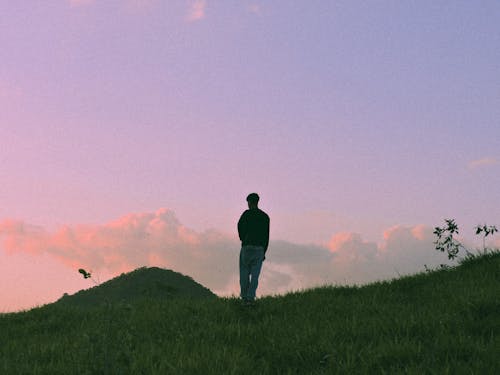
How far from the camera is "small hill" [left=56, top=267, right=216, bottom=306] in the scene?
21656 millimetres

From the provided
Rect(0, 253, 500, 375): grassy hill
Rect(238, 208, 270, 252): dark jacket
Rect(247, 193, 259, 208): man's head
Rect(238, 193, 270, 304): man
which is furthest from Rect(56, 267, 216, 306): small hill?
Rect(247, 193, 259, 208): man's head

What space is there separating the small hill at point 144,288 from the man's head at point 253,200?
756 centimetres

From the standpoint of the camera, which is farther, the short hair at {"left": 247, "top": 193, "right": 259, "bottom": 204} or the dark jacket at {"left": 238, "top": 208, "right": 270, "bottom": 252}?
the short hair at {"left": 247, "top": 193, "right": 259, "bottom": 204}

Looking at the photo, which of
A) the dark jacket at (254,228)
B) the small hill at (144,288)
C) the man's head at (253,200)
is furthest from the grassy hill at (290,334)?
the small hill at (144,288)

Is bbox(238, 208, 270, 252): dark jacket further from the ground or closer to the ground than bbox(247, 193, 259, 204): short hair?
closer to the ground

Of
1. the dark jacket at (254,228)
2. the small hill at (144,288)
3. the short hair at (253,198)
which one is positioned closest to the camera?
the dark jacket at (254,228)

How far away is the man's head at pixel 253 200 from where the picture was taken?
47.6 ft

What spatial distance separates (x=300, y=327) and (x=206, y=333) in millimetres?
1603

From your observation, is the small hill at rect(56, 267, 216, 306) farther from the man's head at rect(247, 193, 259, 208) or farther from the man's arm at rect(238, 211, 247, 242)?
the man's head at rect(247, 193, 259, 208)

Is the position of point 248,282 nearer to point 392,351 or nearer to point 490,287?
point 490,287

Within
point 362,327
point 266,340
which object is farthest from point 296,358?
point 362,327

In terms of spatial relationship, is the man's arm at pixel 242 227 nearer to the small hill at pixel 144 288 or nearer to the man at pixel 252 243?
the man at pixel 252 243

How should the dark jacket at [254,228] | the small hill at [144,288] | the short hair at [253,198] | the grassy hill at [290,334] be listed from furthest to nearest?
the small hill at [144,288], the short hair at [253,198], the dark jacket at [254,228], the grassy hill at [290,334]

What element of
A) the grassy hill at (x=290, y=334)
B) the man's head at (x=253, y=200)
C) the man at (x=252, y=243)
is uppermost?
the man's head at (x=253, y=200)
